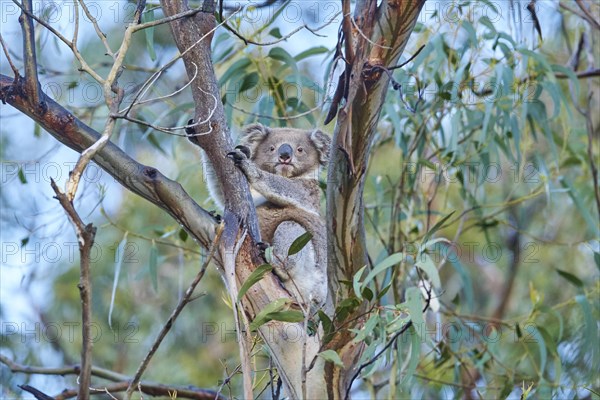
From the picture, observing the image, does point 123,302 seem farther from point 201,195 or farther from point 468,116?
point 468,116

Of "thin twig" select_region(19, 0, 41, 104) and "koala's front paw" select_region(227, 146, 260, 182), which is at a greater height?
"thin twig" select_region(19, 0, 41, 104)

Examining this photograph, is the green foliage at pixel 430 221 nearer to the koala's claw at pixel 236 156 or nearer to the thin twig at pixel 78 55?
the koala's claw at pixel 236 156

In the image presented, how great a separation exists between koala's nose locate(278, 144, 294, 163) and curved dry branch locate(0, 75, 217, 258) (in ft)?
6.03

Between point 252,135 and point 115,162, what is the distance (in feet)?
6.28

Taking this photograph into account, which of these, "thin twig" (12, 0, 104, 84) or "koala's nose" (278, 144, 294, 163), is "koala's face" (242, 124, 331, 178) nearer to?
"koala's nose" (278, 144, 294, 163)

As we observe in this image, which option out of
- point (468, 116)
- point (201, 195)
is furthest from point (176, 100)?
point (468, 116)

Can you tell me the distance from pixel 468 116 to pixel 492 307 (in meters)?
2.93

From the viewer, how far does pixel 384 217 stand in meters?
4.55

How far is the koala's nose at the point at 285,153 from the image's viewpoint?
399cm

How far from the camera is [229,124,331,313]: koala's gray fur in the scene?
136 inches

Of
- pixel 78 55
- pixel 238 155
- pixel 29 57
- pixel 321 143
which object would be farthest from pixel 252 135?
pixel 78 55

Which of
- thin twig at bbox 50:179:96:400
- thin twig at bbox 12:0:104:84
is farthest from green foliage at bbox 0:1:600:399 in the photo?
thin twig at bbox 50:179:96:400

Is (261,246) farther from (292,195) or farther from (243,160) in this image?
(292,195)

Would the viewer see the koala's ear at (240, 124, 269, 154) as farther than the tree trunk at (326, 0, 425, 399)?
Yes
